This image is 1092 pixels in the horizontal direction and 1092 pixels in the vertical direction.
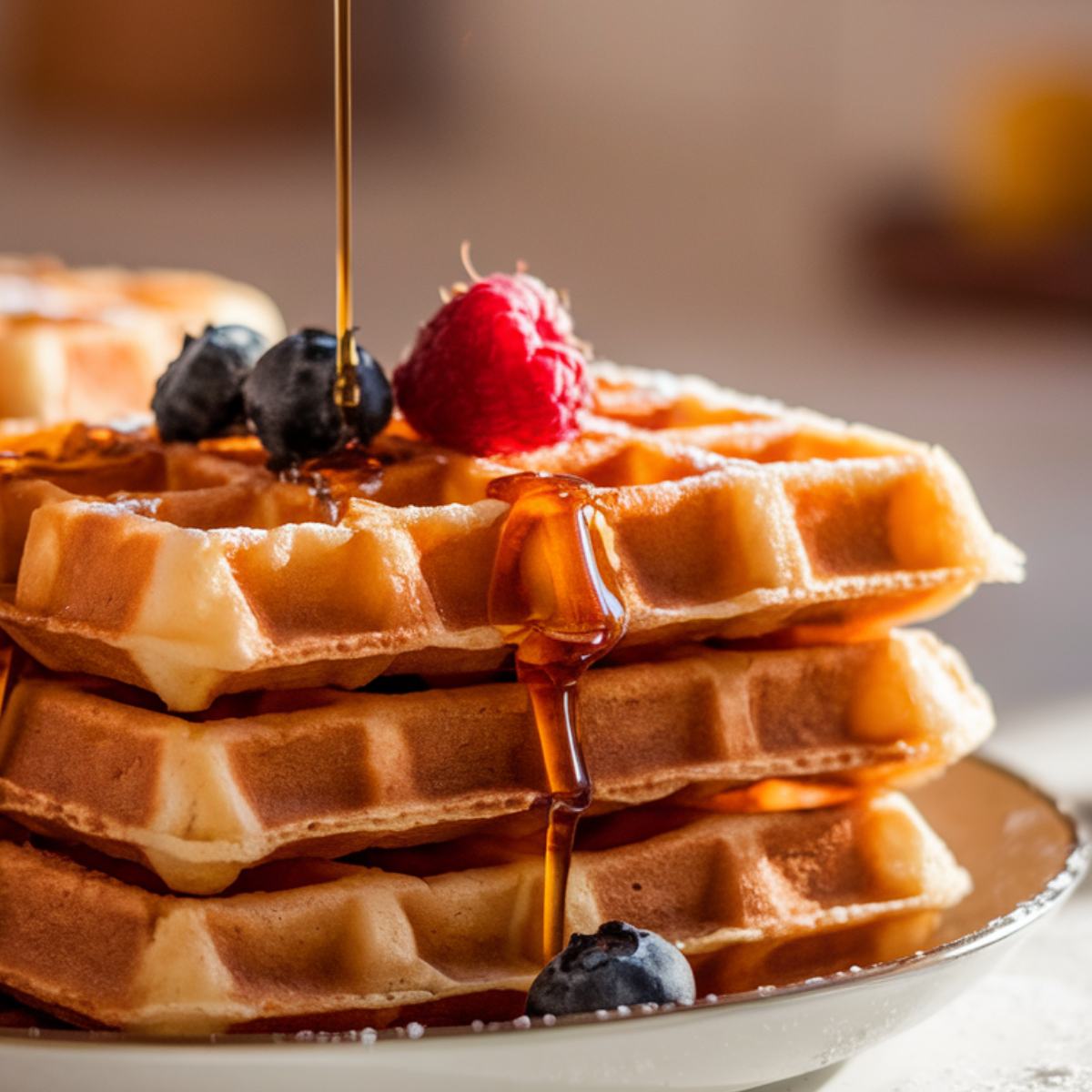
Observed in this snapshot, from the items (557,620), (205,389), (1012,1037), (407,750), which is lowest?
(1012,1037)

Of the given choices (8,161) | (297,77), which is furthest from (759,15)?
(8,161)

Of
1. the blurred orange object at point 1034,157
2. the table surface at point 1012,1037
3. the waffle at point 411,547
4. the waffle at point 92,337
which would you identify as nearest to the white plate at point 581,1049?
the table surface at point 1012,1037

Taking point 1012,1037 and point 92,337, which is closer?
point 1012,1037

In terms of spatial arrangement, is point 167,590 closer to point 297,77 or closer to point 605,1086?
point 605,1086

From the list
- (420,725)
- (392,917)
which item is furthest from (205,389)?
(392,917)

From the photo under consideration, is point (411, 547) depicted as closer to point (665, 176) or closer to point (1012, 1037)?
point (1012, 1037)

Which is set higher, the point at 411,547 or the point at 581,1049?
the point at 411,547

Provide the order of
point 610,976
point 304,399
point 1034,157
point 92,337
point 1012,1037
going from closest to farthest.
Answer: point 610,976, point 304,399, point 1012,1037, point 92,337, point 1034,157
